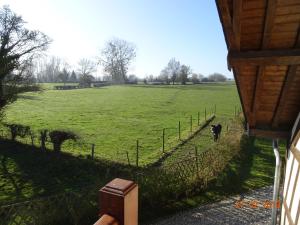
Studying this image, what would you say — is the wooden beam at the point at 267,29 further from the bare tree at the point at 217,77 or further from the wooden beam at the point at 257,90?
the bare tree at the point at 217,77

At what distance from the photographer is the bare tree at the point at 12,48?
18.5m

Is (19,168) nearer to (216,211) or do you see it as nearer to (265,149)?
(216,211)

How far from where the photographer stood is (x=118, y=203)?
249 centimetres

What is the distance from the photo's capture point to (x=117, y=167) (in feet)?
47.6

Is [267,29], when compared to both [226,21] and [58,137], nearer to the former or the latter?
[226,21]

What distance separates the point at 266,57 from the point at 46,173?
13.0 metres

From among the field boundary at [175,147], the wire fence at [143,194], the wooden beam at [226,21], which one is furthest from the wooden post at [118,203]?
the field boundary at [175,147]

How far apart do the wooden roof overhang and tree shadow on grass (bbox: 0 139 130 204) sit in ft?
23.4

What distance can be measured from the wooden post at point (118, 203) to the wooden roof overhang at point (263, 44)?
1558mm

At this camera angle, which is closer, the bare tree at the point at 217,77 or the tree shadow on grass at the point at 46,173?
the tree shadow on grass at the point at 46,173

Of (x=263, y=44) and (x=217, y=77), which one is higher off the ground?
(x=263, y=44)

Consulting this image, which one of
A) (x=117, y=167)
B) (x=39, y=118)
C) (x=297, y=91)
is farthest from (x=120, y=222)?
(x=39, y=118)
